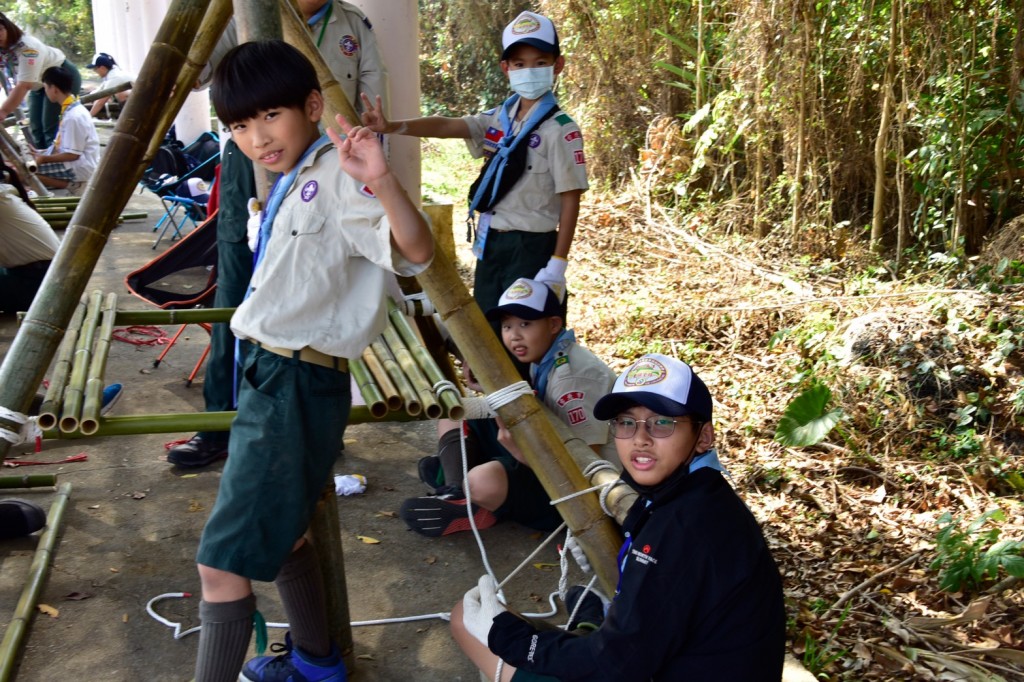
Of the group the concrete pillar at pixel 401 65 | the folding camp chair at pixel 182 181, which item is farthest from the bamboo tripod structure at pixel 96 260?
the folding camp chair at pixel 182 181

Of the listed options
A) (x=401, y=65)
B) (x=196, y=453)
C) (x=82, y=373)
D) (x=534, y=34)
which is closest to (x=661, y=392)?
(x=82, y=373)

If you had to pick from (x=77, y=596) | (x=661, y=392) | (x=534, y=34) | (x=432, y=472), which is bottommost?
(x=77, y=596)

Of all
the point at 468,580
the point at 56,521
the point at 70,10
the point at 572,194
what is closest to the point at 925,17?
the point at 572,194

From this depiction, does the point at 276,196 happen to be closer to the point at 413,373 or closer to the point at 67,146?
the point at 413,373

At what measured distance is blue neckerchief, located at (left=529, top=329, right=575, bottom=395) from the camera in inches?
142

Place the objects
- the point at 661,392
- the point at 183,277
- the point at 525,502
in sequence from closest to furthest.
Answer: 1. the point at 661,392
2. the point at 525,502
3. the point at 183,277

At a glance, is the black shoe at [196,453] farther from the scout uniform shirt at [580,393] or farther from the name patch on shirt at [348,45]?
the name patch on shirt at [348,45]

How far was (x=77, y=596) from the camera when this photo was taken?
320 cm

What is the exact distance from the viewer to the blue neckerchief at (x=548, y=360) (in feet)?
11.9

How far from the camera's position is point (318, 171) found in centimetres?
227

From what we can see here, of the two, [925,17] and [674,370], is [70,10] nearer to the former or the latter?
[925,17]

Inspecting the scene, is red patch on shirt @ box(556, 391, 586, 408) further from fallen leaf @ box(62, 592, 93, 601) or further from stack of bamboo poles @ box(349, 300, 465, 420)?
fallen leaf @ box(62, 592, 93, 601)

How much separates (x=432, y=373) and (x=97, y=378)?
96 cm

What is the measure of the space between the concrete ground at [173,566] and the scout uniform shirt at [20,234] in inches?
55.9
